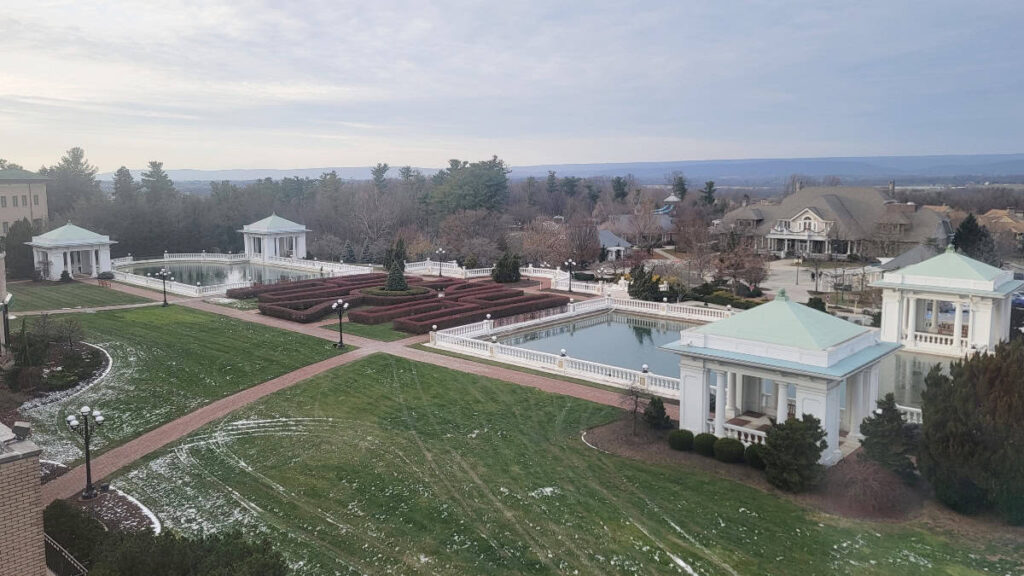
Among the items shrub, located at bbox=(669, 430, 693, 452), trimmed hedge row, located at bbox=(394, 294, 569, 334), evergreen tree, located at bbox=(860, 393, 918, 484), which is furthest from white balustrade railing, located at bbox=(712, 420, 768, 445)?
trimmed hedge row, located at bbox=(394, 294, 569, 334)

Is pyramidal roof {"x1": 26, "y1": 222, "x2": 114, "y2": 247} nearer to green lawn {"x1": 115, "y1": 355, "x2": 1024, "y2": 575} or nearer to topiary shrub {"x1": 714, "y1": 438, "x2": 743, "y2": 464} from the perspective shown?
green lawn {"x1": 115, "y1": 355, "x2": 1024, "y2": 575}

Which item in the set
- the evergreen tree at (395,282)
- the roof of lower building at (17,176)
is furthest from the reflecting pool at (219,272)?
the roof of lower building at (17,176)

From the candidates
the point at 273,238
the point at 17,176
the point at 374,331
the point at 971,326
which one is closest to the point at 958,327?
the point at 971,326

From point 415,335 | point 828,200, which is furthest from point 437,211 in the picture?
point 415,335

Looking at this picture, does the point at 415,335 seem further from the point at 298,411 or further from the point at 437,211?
the point at 437,211

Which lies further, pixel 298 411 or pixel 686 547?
pixel 298 411

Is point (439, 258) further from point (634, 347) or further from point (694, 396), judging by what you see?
point (694, 396)
